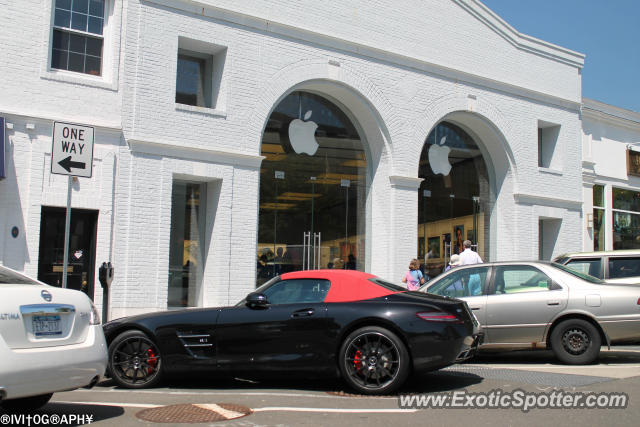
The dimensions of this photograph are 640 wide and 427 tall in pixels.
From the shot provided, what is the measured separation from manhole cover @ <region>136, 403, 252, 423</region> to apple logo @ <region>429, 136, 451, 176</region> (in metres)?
13.5

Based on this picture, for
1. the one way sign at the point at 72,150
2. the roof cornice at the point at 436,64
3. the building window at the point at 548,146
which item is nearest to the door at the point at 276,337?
the one way sign at the point at 72,150

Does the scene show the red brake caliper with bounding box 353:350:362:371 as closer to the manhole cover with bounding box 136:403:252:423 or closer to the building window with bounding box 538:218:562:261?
the manhole cover with bounding box 136:403:252:423

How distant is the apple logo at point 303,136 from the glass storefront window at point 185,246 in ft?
10.1

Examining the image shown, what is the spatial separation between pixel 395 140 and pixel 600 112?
32.3 feet

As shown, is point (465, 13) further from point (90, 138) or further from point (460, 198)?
point (90, 138)

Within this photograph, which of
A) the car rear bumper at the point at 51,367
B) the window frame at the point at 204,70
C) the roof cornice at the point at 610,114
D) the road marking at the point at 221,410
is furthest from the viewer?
the roof cornice at the point at 610,114

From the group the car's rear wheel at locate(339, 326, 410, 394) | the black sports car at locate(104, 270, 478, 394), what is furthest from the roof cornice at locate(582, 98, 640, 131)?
the car's rear wheel at locate(339, 326, 410, 394)

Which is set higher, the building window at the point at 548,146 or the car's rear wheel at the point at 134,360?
the building window at the point at 548,146

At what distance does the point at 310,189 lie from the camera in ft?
54.5

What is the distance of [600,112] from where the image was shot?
22953 mm

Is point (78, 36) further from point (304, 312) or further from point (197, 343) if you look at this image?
point (304, 312)

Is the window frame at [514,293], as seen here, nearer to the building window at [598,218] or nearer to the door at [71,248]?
the door at [71,248]

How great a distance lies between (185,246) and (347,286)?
7171mm

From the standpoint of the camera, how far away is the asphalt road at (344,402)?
5.81 metres
